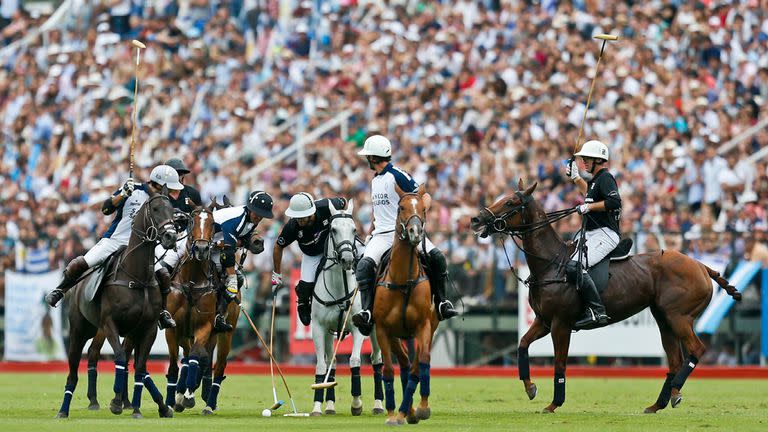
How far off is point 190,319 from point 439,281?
3285mm

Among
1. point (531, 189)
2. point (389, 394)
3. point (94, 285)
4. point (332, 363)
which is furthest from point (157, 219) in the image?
point (531, 189)

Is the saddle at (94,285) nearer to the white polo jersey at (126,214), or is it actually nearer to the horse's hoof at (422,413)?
the white polo jersey at (126,214)

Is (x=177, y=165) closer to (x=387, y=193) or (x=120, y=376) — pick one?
(x=120, y=376)

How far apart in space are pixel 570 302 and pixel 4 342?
1451cm

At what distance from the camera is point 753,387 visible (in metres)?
23.0

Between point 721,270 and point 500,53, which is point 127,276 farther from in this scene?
point 500,53

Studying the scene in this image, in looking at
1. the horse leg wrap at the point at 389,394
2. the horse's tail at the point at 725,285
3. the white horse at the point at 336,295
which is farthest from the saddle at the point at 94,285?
the horse's tail at the point at 725,285

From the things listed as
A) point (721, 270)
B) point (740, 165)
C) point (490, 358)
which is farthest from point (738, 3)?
point (490, 358)

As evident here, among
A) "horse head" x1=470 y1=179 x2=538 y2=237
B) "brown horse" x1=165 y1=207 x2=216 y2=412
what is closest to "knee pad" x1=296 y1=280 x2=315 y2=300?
"brown horse" x1=165 y1=207 x2=216 y2=412

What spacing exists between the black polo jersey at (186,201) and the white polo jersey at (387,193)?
2560mm

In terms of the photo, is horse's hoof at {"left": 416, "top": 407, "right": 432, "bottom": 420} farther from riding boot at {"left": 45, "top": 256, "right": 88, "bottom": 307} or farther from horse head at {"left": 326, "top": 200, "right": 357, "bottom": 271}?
riding boot at {"left": 45, "top": 256, "right": 88, "bottom": 307}

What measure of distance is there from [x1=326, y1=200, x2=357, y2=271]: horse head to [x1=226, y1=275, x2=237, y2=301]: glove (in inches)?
45.0

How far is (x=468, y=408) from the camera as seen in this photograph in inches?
747

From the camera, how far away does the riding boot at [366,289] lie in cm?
1670
